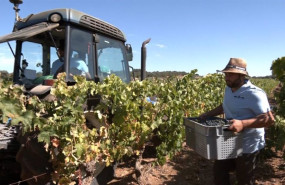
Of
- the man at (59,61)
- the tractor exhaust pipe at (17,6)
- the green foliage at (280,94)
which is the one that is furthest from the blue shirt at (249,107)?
the tractor exhaust pipe at (17,6)

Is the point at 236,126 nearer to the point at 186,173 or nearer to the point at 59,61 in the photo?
the point at 186,173

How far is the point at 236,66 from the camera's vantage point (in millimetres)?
2580

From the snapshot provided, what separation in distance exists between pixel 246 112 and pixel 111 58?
2.57 meters

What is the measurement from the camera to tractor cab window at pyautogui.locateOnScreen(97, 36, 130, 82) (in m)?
4.13

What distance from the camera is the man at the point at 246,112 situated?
239 centimetres

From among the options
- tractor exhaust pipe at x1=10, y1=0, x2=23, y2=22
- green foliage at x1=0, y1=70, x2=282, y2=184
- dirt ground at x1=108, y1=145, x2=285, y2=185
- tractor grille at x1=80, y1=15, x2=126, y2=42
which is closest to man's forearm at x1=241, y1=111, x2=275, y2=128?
green foliage at x1=0, y1=70, x2=282, y2=184

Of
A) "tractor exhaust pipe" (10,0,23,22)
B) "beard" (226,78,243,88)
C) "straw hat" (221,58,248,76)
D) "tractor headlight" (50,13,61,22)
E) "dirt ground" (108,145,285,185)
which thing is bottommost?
"dirt ground" (108,145,285,185)

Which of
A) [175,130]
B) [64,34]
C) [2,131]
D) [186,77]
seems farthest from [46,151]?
[186,77]

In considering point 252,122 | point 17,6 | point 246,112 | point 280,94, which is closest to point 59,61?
point 17,6

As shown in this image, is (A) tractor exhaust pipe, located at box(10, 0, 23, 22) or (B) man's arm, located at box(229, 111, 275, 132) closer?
(B) man's arm, located at box(229, 111, 275, 132)

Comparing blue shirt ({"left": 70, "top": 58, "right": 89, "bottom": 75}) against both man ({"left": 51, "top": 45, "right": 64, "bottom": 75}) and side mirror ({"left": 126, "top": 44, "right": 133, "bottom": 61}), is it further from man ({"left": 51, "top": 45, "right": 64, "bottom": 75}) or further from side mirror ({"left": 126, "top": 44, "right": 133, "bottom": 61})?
side mirror ({"left": 126, "top": 44, "right": 133, "bottom": 61})

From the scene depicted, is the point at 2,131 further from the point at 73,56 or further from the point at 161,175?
the point at 161,175

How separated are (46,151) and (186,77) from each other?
11.1 ft

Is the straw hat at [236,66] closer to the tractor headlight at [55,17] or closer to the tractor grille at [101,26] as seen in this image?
the tractor grille at [101,26]
